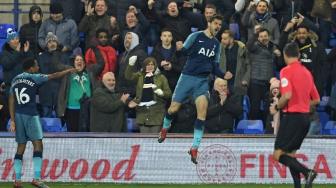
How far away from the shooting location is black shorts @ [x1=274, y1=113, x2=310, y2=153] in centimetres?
1706

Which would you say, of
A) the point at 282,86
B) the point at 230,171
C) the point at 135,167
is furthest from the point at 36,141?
the point at 282,86

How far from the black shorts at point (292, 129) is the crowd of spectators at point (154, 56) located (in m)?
5.15

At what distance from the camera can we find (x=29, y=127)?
792 inches

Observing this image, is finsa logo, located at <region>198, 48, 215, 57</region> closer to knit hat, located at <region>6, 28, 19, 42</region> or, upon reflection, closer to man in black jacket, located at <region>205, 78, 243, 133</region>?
man in black jacket, located at <region>205, 78, 243, 133</region>

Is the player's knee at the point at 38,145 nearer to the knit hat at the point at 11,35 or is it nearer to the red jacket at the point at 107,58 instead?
the red jacket at the point at 107,58

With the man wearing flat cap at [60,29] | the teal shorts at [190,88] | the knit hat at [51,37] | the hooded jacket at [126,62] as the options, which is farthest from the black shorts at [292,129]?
the man wearing flat cap at [60,29]

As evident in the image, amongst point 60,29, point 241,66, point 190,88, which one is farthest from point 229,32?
point 190,88

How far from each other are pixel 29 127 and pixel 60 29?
4276 mm

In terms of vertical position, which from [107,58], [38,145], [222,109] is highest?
[107,58]

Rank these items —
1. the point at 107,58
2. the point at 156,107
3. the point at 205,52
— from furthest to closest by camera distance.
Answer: the point at 107,58
the point at 156,107
the point at 205,52

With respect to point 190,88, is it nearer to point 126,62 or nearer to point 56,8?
point 126,62

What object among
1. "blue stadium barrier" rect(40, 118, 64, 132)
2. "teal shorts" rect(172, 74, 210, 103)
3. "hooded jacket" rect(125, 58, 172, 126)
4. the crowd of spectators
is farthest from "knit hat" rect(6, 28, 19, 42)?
"teal shorts" rect(172, 74, 210, 103)

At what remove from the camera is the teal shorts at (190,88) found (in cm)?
1950

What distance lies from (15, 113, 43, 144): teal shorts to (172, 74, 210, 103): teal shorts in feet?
8.28
